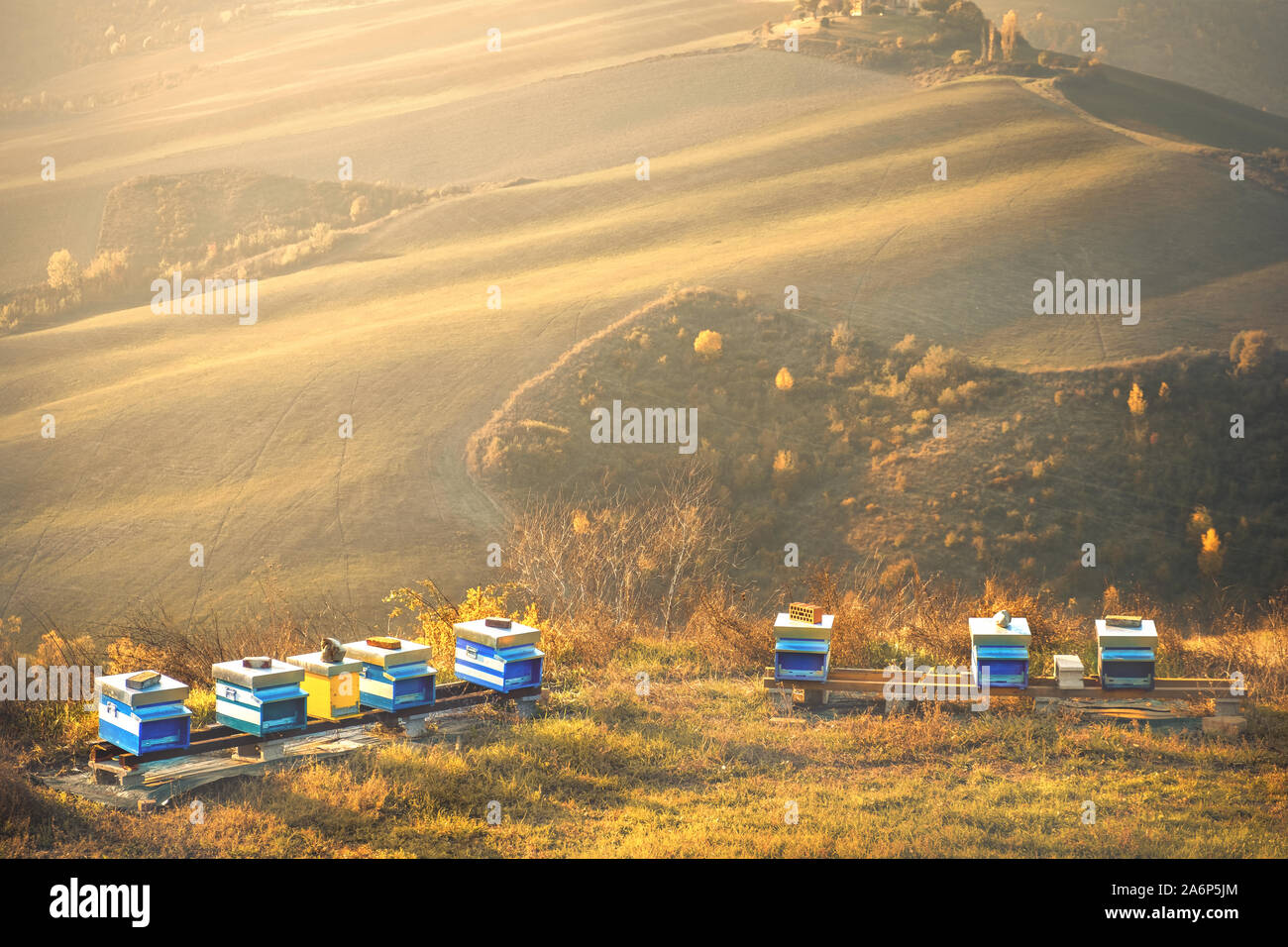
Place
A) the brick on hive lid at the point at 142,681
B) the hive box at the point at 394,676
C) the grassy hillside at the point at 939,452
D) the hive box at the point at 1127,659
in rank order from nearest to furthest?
the brick on hive lid at the point at 142,681, the hive box at the point at 394,676, the hive box at the point at 1127,659, the grassy hillside at the point at 939,452

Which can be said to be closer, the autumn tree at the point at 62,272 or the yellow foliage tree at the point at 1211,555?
the yellow foliage tree at the point at 1211,555

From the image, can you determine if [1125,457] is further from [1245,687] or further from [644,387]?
[1245,687]

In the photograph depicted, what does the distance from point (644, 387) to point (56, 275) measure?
40913mm

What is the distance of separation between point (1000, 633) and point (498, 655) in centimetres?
533

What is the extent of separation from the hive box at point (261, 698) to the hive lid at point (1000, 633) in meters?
6.96

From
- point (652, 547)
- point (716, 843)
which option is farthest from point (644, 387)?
point (716, 843)

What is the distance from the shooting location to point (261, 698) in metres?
9.92

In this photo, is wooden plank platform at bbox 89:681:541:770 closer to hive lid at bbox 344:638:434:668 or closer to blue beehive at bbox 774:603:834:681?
hive lid at bbox 344:638:434:668

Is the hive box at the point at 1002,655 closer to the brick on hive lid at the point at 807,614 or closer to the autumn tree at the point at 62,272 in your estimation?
the brick on hive lid at the point at 807,614

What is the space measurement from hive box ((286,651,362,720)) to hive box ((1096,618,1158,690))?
7719 millimetres

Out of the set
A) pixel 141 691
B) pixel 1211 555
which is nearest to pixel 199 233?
pixel 1211 555

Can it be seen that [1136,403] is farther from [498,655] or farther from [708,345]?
[498,655]

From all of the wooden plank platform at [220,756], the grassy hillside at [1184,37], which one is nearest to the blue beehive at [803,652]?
the wooden plank platform at [220,756]

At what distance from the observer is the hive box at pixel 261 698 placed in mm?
9977
